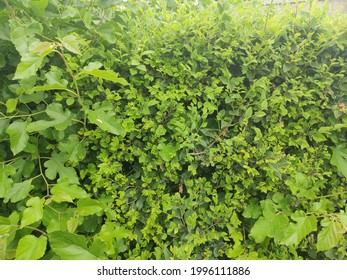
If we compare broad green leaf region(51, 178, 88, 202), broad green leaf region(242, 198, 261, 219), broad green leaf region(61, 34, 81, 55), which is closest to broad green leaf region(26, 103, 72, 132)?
broad green leaf region(51, 178, 88, 202)

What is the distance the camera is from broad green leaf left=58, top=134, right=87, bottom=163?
1.50 metres

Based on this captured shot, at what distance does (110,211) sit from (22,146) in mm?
585

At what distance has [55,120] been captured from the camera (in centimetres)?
144

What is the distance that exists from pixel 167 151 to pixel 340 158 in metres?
1.07

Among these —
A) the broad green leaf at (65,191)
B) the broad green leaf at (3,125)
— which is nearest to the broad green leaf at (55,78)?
the broad green leaf at (3,125)

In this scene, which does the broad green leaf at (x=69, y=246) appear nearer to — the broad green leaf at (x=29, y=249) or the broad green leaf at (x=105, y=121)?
the broad green leaf at (x=29, y=249)

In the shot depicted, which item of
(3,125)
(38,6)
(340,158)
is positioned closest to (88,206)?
(3,125)

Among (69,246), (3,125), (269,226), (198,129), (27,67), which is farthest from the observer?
(198,129)

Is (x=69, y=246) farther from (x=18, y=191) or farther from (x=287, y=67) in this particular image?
(x=287, y=67)

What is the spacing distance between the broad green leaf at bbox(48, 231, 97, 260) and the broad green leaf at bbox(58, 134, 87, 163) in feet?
1.31

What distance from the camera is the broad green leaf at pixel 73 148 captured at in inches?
59.2

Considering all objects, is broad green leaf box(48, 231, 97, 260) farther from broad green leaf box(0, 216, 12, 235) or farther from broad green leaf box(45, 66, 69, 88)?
broad green leaf box(45, 66, 69, 88)

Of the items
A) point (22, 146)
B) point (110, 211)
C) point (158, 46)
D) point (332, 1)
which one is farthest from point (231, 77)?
point (332, 1)

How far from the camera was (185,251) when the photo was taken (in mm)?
1644
